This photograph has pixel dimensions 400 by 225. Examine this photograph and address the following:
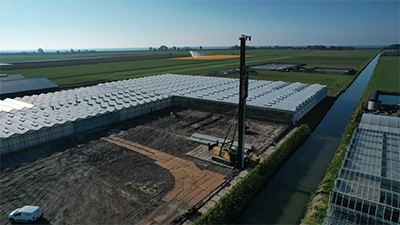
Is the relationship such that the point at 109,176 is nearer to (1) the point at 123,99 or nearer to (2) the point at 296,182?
(2) the point at 296,182

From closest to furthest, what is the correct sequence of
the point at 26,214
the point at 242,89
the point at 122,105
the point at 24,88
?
the point at 26,214 → the point at 242,89 → the point at 122,105 → the point at 24,88

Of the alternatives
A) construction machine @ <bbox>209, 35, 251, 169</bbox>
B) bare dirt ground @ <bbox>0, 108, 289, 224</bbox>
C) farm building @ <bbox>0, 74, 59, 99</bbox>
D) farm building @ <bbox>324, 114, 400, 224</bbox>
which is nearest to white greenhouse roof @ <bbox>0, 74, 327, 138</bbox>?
bare dirt ground @ <bbox>0, 108, 289, 224</bbox>

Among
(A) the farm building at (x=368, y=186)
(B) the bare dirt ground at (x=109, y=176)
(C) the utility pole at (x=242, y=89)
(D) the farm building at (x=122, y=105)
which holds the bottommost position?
(B) the bare dirt ground at (x=109, y=176)

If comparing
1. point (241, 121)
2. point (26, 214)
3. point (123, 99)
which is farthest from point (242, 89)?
point (123, 99)

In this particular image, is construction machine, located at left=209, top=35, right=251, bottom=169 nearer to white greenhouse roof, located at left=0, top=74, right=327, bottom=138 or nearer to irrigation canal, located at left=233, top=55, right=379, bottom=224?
irrigation canal, located at left=233, top=55, right=379, bottom=224

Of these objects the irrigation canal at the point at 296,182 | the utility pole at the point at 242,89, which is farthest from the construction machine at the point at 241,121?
the irrigation canal at the point at 296,182

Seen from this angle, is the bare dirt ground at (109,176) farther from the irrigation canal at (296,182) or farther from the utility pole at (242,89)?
the irrigation canal at (296,182)

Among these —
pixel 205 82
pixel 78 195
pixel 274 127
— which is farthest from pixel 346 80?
pixel 78 195

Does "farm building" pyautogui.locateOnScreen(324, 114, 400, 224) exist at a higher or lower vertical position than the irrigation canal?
higher
